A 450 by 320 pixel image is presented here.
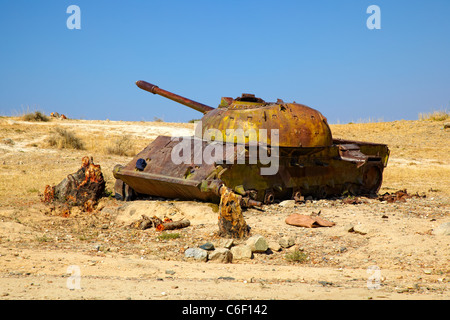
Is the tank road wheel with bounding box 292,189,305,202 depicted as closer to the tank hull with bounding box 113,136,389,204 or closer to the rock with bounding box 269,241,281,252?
the tank hull with bounding box 113,136,389,204

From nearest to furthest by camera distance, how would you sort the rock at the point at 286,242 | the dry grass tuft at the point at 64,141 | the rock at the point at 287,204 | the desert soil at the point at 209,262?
the desert soil at the point at 209,262
the rock at the point at 286,242
the rock at the point at 287,204
the dry grass tuft at the point at 64,141

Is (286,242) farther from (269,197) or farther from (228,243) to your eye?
(269,197)

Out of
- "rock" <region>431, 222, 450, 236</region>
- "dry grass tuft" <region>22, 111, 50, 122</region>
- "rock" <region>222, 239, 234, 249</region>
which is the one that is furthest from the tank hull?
"dry grass tuft" <region>22, 111, 50, 122</region>

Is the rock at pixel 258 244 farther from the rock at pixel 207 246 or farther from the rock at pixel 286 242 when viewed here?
the rock at pixel 207 246

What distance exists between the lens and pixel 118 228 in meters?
9.01

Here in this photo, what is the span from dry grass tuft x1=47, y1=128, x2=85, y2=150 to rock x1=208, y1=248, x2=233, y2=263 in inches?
521

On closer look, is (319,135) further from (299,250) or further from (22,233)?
(22,233)

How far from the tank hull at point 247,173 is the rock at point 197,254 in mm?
2083

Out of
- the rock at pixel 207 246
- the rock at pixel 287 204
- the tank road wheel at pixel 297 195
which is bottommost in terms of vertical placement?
the rock at pixel 207 246

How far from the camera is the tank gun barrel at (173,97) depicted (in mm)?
12672

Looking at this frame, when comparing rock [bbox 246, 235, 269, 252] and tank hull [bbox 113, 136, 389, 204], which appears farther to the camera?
tank hull [bbox 113, 136, 389, 204]

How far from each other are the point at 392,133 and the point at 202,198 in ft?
63.0

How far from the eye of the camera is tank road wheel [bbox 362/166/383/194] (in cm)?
1257

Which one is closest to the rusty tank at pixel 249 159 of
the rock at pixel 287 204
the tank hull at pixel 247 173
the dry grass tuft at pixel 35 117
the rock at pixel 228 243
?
the tank hull at pixel 247 173
